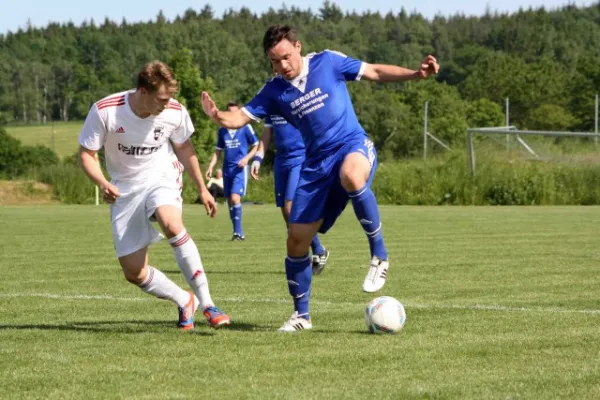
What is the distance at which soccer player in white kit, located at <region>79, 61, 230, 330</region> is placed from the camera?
7.34 meters

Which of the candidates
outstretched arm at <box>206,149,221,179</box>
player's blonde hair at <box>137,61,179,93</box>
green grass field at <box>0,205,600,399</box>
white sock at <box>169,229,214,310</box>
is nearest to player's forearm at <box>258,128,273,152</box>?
green grass field at <box>0,205,600,399</box>

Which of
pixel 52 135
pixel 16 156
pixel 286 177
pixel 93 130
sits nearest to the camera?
pixel 93 130

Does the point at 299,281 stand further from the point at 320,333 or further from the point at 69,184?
the point at 69,184

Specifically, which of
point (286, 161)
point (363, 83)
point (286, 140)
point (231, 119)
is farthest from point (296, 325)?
point (363, 83)

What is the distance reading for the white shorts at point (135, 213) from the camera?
7.43m

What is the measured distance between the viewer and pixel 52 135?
109m

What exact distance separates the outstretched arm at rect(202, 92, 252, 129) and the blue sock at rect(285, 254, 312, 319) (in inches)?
37.5

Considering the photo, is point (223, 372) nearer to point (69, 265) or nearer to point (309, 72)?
point (309, 72)

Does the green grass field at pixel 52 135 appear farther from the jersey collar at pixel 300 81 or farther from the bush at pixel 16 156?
the jersey collar at pixel 300 81

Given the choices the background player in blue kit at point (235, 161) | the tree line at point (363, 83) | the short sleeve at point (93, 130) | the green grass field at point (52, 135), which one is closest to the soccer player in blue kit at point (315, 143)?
the short sleeve at point (93, 130)

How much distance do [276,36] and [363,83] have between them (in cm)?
11582

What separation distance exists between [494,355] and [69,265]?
26.0ft

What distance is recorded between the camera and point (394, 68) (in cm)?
748

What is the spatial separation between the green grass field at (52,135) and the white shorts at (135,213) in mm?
94346
